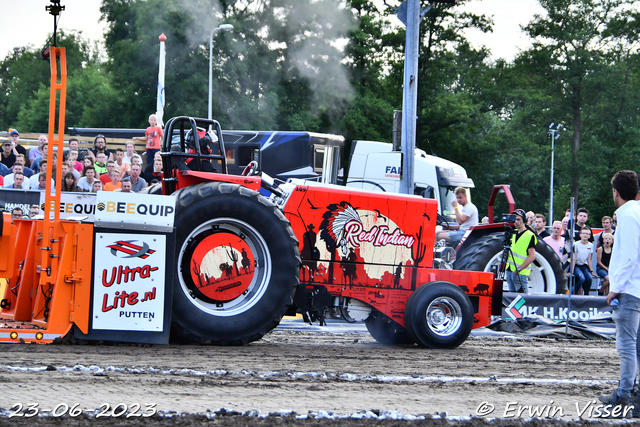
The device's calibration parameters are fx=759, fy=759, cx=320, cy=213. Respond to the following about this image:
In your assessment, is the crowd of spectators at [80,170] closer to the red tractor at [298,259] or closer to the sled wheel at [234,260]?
the red tractor at [298,259]

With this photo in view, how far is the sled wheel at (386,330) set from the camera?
833 centimetres

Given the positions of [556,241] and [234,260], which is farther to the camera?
[556,241]

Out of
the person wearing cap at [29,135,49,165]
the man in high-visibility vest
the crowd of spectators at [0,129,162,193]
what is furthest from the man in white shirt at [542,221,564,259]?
the person wearing cap at [29,135,49,165]

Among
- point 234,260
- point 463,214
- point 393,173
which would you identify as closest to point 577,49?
point 393,173

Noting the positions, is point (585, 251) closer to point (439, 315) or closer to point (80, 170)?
point (439, 315)

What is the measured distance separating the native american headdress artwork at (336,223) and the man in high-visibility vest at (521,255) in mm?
3759

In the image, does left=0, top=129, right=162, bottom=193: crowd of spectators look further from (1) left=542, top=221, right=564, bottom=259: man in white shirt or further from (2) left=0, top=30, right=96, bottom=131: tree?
(2) left=0, top=30, right=96, bottom=131: tree

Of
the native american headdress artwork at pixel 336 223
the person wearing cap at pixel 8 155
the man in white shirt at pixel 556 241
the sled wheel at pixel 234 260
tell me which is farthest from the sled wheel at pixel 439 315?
the person wearing cap at pixel 8 155

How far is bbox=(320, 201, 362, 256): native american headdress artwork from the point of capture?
26.2 ft

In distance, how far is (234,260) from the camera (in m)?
7.46

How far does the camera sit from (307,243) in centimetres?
800

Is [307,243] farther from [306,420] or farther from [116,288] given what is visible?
[306,420]

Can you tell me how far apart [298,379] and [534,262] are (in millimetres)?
6903

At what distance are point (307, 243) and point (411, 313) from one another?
132 cm
